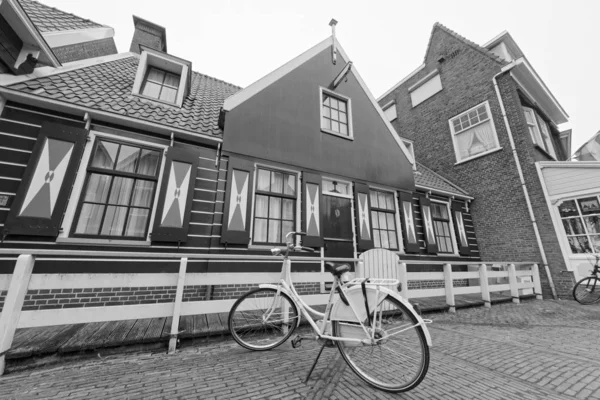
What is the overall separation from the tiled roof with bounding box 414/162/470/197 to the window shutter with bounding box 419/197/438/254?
0.58 m

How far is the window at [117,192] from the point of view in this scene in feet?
13.6

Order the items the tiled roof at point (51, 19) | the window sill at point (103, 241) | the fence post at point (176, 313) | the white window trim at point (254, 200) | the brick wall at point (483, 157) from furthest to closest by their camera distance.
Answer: the brick wall at point (483, 157)
the tiled roof at point (51, 19)
the white window trim at point (254, 200)
the window sill at point (103, 241)
the fence post at point (176, 313)

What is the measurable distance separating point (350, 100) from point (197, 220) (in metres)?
6.02

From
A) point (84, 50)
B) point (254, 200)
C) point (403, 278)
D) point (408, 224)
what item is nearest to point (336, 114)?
point (254, 200)

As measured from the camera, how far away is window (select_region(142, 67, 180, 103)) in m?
5.62

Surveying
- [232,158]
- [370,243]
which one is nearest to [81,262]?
[232,158]

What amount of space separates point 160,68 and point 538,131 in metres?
13.0

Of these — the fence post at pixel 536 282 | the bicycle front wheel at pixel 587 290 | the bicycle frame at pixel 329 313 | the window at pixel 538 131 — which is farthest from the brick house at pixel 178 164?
the window at pixel 538 131

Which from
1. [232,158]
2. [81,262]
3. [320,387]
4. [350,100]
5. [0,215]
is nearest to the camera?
[320,387]

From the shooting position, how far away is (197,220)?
185 inches

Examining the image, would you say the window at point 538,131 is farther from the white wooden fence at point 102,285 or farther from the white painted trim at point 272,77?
the white wooden fence at point 102,285

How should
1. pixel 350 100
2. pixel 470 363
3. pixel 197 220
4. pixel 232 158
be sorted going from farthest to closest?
pixel 350 100, pixel 232 158, pixel 197 220, pixel 470 363

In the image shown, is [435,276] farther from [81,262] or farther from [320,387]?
[81,262]

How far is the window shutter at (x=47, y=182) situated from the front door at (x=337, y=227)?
204 inches
